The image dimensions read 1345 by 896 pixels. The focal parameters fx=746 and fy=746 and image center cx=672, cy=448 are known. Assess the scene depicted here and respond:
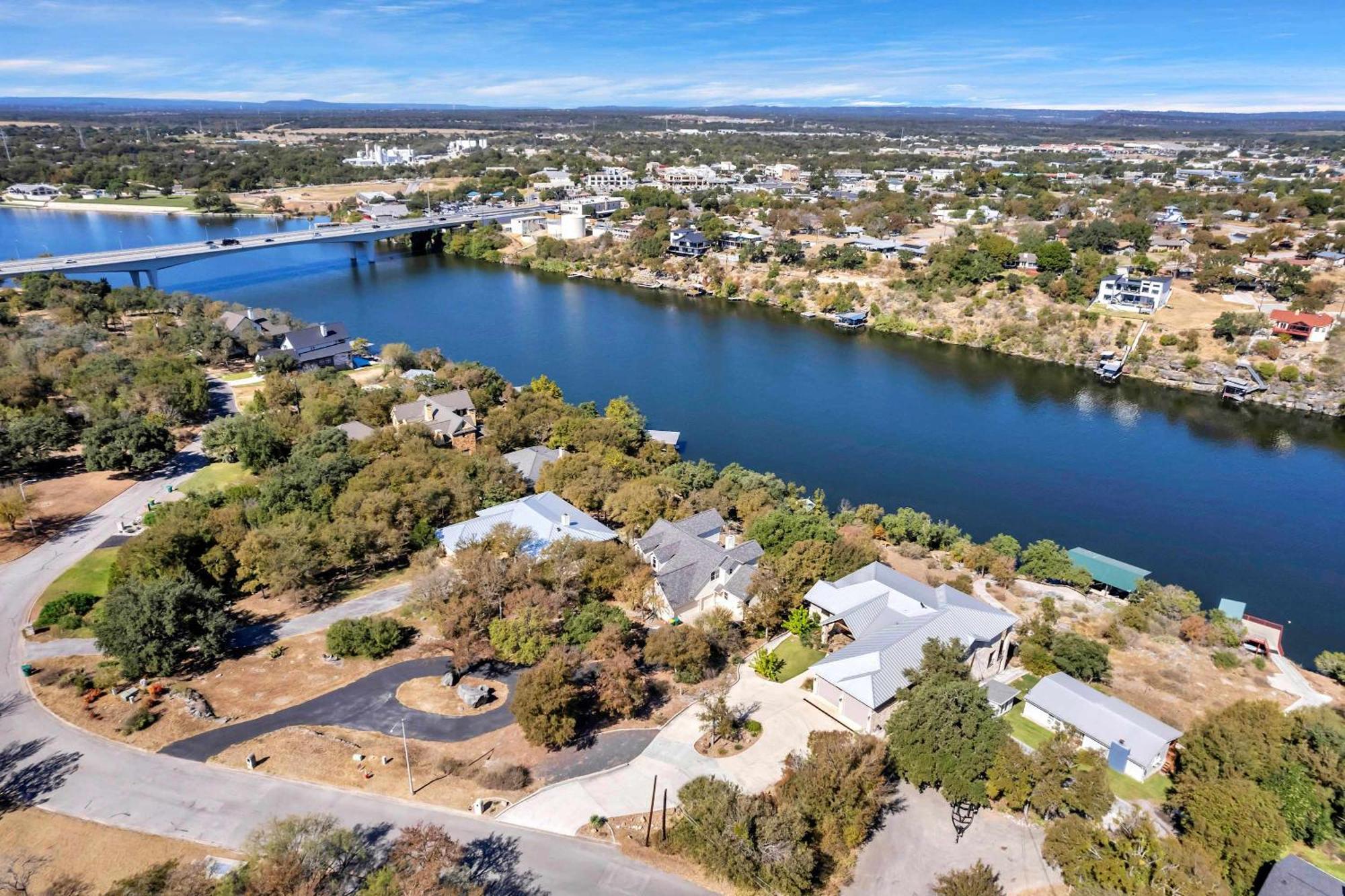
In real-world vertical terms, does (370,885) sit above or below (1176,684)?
above

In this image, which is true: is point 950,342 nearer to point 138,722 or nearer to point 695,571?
point 695,571

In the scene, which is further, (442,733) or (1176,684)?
(1176,684)

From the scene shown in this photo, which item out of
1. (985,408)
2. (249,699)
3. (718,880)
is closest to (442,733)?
(249,699)

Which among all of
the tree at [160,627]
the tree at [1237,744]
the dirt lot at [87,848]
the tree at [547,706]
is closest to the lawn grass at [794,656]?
the tree at [547,706]

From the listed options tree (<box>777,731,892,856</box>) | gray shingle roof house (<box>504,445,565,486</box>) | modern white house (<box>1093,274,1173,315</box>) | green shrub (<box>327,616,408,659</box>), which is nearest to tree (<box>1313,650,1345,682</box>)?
tree (<box>777,731,892,856</box>)

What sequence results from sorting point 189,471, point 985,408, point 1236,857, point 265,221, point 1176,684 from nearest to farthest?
point 1236,857 → point 1176,684 → point 189,471 → point 985,408 → point 265,221

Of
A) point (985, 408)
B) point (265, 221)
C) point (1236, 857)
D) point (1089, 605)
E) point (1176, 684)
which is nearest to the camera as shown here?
point (1236, 857)

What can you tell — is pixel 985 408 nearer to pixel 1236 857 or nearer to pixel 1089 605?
pixel 1089 605
